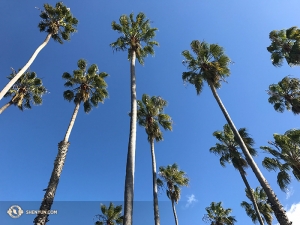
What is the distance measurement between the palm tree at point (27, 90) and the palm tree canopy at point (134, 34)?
9.68 m

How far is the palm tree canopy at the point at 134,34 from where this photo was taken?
49.1ft

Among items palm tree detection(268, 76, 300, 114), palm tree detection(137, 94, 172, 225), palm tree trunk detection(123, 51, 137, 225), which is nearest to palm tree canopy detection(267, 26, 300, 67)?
palm tree detection(268, 76, 300, 114)

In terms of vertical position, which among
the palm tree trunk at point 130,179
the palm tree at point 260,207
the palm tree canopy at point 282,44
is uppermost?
the palm tree canopy at point 282,44

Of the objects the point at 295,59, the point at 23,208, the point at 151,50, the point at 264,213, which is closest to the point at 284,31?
the point at 295,59

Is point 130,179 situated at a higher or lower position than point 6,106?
lower

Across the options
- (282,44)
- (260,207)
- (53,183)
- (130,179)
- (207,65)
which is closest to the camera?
(130,179)

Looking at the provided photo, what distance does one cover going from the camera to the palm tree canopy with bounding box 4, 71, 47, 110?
1880cm

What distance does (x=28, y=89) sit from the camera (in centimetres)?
1933

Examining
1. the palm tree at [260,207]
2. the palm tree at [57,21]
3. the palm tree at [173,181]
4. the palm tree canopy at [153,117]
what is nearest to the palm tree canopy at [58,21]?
the palm tree at [57,21]

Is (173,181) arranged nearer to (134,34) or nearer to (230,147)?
(230,147)

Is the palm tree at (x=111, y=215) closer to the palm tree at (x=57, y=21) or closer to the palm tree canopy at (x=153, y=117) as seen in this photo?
the palm tree canopy at (x=153, y=117)

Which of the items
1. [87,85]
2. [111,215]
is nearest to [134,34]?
[87,85]

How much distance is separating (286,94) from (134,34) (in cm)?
1593

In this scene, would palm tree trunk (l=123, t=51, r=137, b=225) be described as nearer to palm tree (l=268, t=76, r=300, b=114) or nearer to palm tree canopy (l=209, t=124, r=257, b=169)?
palm tree canopy (l=209, t=124, r=257, b=169)
